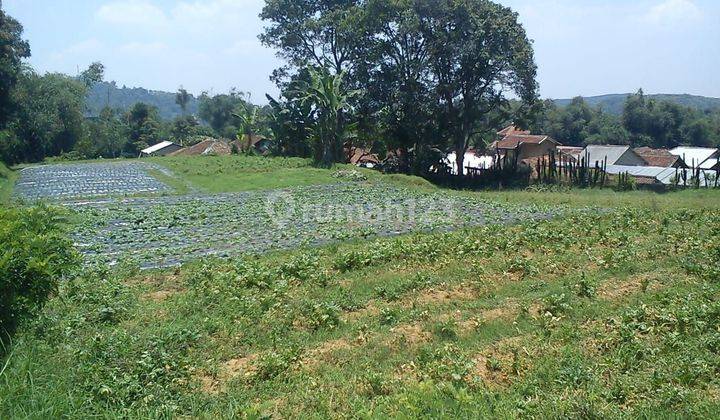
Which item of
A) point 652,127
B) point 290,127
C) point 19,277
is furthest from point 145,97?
point 19,277

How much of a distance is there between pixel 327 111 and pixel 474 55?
7780mm

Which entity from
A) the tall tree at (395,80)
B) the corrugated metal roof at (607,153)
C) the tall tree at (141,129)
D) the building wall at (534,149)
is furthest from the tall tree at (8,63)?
the building wall at (534,149)

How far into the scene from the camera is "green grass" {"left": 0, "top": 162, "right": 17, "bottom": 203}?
18.2 meters

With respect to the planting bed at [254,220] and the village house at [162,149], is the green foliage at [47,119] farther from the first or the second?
the planting bed at [254,220]

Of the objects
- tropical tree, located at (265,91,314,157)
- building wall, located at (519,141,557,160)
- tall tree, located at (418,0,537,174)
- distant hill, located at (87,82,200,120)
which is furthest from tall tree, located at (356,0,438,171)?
distant hill, located at (87,82,200,120)

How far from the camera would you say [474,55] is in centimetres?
2766

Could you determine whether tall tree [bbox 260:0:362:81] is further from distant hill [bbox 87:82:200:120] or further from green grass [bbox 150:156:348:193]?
distant hill [bbox 87:82:200:120]

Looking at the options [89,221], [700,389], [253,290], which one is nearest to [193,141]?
[89,221]

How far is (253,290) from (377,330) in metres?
2.21

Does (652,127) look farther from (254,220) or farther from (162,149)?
(254,220)

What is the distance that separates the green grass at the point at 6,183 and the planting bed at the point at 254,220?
3974 millimetres

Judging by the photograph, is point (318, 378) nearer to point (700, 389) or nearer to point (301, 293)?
point (301, 293)

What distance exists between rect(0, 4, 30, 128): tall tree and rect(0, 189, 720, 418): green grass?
71.2ft

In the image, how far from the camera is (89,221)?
13.0m
